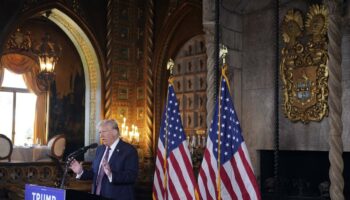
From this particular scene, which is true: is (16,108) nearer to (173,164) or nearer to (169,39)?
(169,39)

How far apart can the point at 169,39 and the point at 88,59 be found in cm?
208

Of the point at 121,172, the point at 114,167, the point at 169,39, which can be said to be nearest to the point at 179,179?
the point at 114,167

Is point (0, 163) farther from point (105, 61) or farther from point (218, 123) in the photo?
point (218, 123)

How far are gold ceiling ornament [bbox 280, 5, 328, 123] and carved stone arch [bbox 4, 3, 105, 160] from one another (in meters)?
4.88

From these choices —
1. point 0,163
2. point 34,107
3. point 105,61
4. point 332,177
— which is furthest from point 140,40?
A: point 332,177

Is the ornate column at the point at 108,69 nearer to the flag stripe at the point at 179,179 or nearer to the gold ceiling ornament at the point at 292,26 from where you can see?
the gold ceiling ornament at the point at 292,26

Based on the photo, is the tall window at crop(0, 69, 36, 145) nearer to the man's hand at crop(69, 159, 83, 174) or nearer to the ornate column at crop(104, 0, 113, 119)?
the ornate column at crop(104, 0, 113, 119)

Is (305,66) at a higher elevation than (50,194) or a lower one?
higher

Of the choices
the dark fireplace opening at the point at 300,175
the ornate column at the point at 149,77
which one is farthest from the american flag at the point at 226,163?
the ornate column at the point at 149,77

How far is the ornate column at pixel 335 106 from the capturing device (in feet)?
22.0

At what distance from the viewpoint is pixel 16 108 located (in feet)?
44.5

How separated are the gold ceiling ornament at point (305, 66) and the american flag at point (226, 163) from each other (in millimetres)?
3099

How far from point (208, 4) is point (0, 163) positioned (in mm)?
5099

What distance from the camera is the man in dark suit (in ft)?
15.5
